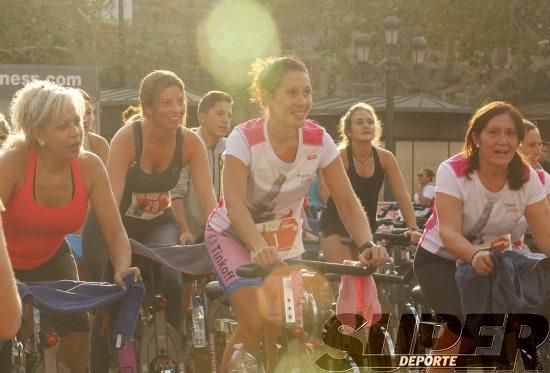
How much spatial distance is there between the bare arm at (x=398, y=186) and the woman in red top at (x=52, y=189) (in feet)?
13.0

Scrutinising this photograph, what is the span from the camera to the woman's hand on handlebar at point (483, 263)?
19.1ft

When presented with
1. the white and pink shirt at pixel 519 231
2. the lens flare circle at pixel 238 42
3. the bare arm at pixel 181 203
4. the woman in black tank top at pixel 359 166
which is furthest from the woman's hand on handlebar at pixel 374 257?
the lens flare circle at pixel 238 42

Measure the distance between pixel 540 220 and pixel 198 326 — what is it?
270 centimetres

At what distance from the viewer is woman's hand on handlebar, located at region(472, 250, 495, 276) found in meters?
5.82

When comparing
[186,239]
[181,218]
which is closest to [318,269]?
[186,239]

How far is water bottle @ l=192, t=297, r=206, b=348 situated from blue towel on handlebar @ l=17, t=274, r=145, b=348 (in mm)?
2229

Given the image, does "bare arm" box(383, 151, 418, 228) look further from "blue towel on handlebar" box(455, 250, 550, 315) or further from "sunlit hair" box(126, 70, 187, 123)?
"blue towel on handlebar" box(455, 250, 550, 315)

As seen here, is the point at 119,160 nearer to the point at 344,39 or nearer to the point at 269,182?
the point at 269,182

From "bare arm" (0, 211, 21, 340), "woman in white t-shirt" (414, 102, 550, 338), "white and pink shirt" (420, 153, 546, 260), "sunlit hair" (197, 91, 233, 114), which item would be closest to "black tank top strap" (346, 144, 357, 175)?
"sunlit hair" (197, 91, 233, 114)

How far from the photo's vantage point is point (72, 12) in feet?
141

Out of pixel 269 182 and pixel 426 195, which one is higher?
pixel 269 182

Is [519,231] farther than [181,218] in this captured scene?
No

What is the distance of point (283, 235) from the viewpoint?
6449 mm

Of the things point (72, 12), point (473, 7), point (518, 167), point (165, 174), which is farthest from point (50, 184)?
point (72, 12)
